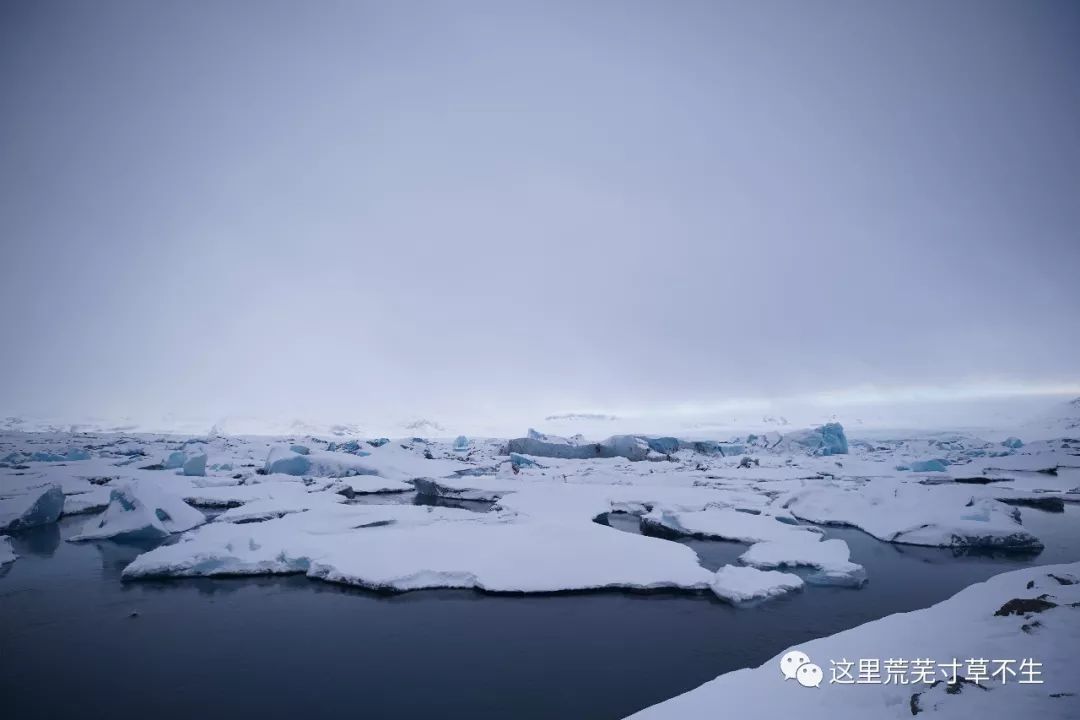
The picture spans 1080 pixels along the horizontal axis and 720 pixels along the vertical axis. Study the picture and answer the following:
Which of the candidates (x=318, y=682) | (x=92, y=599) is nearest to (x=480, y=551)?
(x=318, y=682)

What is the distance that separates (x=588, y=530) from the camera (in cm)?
916

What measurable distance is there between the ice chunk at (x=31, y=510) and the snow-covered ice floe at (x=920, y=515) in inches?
663

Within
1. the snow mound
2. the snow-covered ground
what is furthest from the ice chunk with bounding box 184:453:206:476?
the snow mound

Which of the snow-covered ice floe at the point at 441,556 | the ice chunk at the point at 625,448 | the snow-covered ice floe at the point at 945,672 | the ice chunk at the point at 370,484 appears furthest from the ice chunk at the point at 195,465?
the ice chunk at the point at 625,448

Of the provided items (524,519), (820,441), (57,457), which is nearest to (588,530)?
(524,519)

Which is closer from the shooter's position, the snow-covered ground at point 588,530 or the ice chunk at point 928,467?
the snow-covered ground at point 588,530

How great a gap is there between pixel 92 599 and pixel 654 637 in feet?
23.4

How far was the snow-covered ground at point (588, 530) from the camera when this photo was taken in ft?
12.9

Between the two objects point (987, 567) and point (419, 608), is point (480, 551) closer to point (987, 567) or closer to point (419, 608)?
point (419, 608)

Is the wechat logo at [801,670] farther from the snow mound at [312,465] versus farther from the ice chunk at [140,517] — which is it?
the snow mound at [312,465]

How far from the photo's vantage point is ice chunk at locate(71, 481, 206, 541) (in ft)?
30.7

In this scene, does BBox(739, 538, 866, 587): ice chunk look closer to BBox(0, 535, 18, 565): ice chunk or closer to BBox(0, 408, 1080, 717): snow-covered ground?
BBox(0, 408, 1080, 717): snow-covered ground

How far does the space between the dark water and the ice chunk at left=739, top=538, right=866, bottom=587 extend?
0.68ft

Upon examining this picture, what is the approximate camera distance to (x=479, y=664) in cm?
483
